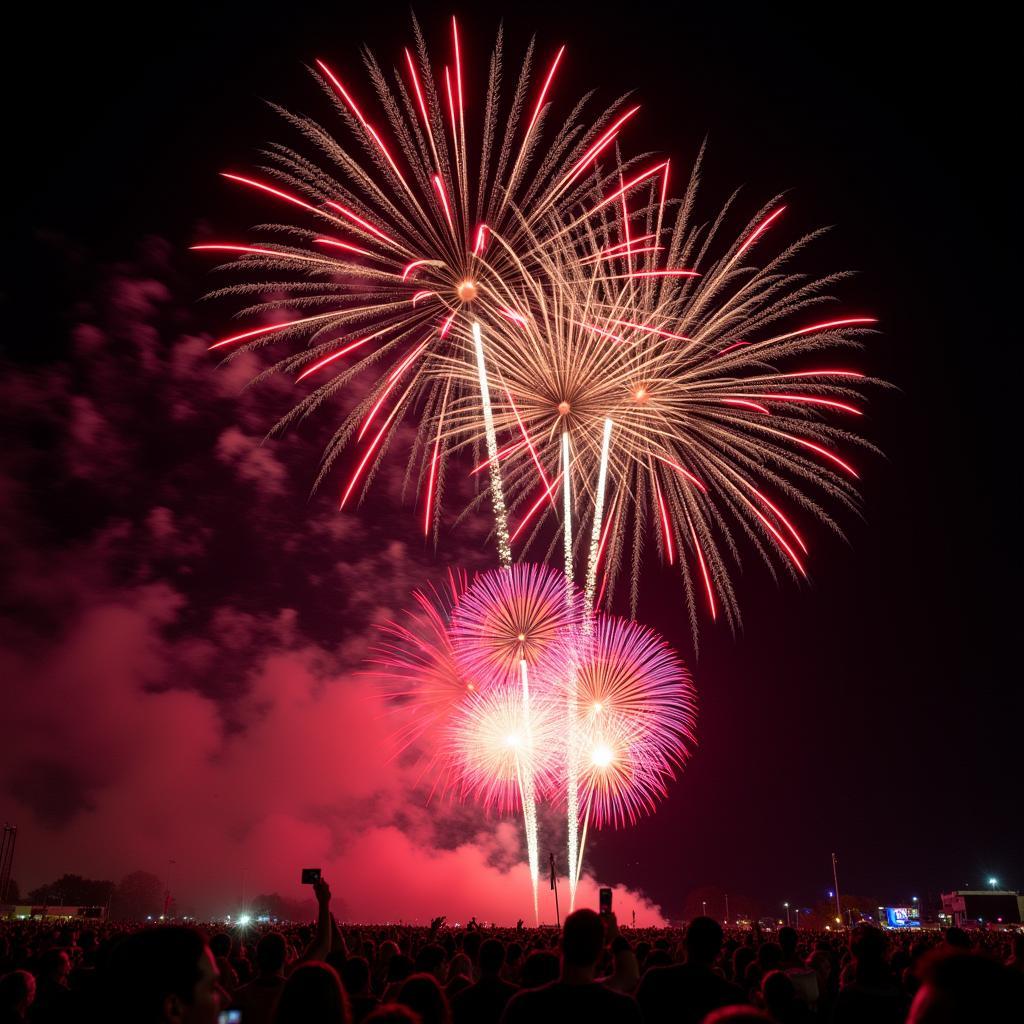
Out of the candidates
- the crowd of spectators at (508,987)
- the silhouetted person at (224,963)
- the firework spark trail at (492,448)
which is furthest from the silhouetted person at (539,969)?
the firework spark trail at (492,448)

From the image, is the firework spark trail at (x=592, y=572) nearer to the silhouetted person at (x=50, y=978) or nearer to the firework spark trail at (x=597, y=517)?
the firework spark trail at (x=597, y=517)

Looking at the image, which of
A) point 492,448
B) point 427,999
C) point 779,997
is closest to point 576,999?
point 427,999

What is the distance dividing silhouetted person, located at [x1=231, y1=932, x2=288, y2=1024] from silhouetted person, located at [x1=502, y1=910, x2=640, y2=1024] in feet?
7.57

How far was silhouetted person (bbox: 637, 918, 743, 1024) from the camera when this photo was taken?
430 cm

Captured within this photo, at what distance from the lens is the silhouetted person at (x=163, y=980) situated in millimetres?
2678

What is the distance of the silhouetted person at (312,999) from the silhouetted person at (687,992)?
6.42 feet

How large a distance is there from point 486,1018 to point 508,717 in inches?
915

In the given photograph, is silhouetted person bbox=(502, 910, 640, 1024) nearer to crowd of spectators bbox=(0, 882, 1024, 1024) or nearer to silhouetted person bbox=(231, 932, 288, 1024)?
crowd of spectators bbox=(0, 882, 1024, 1024)

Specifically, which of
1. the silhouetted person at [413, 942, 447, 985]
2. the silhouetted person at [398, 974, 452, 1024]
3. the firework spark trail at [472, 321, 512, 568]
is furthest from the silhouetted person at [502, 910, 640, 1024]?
the firework spark trail at [472, 321, 512, 568]

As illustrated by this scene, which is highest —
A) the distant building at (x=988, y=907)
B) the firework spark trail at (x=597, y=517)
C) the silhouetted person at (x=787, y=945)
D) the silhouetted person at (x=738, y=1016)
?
the firework spark trail at (x=597, y=517)

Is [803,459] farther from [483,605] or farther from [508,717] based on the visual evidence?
[508,717]

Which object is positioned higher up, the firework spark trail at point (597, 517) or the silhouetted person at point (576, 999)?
the firework spark trail at point (597, 517)

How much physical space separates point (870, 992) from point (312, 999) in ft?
11.9

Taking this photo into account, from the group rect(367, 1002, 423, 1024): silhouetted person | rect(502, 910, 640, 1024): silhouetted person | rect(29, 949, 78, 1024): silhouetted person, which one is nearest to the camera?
rect(367, 1002, 423, 1024): silhouetted person
